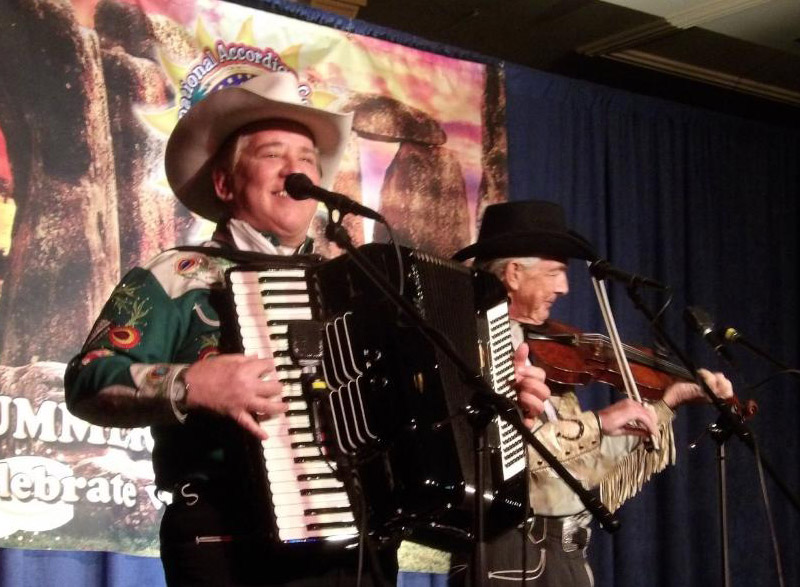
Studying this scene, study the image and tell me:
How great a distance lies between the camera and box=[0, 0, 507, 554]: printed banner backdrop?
10.3 ft

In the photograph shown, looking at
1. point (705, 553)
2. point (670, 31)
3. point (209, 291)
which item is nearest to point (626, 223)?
point (670, 31)

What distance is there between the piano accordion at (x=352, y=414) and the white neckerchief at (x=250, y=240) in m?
0.16

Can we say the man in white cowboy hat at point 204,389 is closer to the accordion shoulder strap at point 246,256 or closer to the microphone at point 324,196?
the accordion shoulder strap at point 246,256

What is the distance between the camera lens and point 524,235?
3033 millimetres

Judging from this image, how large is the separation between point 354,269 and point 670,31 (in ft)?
10.3

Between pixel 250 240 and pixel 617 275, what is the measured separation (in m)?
0.84

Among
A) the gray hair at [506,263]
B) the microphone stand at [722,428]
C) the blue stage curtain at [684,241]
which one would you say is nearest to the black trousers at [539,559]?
the microphone stand at [722,428]

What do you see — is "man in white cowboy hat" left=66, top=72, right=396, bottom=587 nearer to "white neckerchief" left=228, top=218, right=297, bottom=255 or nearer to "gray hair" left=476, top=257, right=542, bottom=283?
"white neckerchief" left=228, top=218, right=297, bottom=255

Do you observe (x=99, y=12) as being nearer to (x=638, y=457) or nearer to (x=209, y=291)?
(x=209, y=291)

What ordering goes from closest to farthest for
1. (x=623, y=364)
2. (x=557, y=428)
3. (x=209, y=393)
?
(x=209, y=393) → (x=557, y=428) → (x=623, y=364)

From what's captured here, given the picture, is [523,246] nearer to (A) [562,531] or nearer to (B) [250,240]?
(A) [562,531]

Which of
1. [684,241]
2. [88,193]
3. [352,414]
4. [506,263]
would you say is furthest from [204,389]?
[684,241]

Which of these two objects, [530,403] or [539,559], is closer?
[530,403]

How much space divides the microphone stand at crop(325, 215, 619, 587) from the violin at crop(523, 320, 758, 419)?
991 mm
